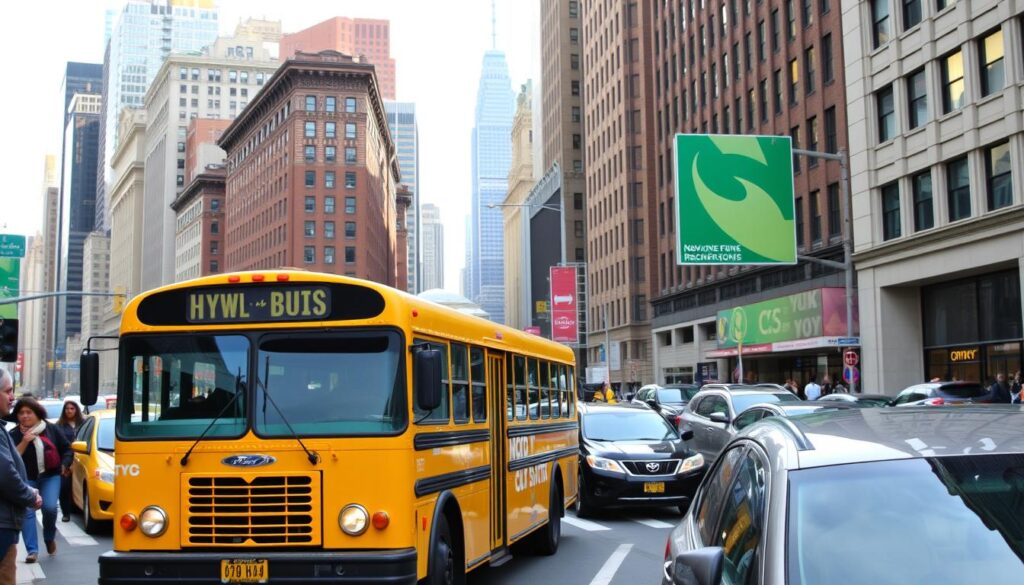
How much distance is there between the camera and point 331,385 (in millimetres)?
7473

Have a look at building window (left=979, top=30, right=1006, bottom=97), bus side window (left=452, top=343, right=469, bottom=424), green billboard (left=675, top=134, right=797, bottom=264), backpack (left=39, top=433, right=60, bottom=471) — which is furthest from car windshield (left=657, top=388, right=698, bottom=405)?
bus side window (left=452, top=343, right=469, bottom=424)

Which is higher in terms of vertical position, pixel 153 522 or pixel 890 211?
pixel 890 211

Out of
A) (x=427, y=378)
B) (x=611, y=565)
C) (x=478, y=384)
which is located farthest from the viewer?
(x=611, y=565)

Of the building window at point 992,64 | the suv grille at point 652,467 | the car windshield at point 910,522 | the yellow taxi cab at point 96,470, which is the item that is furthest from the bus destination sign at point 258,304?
the building window at point 992,64

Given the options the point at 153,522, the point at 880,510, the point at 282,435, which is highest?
the point at 282,435

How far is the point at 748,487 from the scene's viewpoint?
4.15m

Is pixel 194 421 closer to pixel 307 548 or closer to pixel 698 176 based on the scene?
pixel 307 548

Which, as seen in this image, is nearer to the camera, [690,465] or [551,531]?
[551,531]

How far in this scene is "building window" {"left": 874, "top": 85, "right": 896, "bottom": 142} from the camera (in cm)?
3528

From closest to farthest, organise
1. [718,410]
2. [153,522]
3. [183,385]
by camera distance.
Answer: [153,522], [183,385], [718,410]

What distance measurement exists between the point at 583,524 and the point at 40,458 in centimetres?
722

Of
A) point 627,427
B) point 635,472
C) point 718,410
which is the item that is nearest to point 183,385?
point 635,472

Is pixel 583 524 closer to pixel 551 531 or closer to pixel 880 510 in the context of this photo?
pixel 551 531

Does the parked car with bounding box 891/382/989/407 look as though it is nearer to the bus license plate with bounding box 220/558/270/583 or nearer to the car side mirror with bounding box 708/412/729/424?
the car side mirror with bounding box 708/412/729/424
